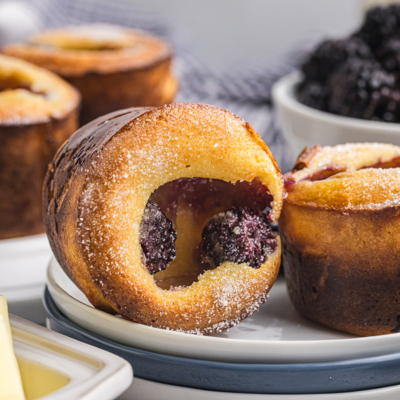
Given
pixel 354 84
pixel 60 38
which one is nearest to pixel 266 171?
pixel 354 84

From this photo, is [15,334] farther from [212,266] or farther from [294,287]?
[294,287]

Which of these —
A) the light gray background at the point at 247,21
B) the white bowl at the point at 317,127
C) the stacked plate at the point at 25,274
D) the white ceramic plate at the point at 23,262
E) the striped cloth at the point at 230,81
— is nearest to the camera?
the stacked plate at the point at 25,274

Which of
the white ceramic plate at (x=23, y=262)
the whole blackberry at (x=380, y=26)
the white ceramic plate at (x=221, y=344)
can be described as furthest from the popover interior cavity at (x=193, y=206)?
the whole blackberry at (x=380, y=26)

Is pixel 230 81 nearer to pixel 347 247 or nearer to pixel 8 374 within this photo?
pixel 347 247

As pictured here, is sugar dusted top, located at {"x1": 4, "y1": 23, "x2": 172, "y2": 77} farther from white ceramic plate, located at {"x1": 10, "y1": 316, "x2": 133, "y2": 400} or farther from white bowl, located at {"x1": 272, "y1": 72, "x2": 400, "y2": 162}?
white ceramic plate, located at {"x1": 10, "y1": 316, "x2": 133, "y2": 400}

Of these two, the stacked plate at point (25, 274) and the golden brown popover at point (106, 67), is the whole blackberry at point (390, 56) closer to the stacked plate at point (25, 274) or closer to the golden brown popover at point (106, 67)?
the golden brown popover at point (106, 67)

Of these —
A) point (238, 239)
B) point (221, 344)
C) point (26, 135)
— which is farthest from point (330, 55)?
point (221, 344)
